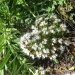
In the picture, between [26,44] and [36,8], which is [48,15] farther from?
[26,44]

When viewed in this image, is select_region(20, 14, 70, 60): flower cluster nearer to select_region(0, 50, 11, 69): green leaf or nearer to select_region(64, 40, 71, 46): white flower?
select_region(64, 40, 71, 46): white flower

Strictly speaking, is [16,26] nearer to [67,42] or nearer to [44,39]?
[44,39]

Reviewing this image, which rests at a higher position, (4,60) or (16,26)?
(16,26)

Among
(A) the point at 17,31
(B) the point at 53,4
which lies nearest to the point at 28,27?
(A) the point at 17,31

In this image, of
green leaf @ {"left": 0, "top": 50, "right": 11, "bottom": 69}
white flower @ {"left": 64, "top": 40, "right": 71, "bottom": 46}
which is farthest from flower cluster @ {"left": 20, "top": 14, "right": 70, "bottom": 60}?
green leaf @ {"left": 0, "top": 50, "right": 11, "bottom": 69}

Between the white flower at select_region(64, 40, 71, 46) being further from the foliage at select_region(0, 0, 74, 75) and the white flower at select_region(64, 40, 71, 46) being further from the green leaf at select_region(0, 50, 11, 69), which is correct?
the green leaf at select_region(0, 50, 11, 69)

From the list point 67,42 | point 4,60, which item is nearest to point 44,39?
point 67,42

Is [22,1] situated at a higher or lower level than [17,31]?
higher

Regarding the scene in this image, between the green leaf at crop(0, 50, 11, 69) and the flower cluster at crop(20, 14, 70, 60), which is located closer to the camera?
the green leaf at crop(0, 50, 11, 69)

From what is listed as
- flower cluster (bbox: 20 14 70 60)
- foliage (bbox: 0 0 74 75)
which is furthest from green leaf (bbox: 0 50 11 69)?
flower cluster (bbox: 20 14 70 60)
